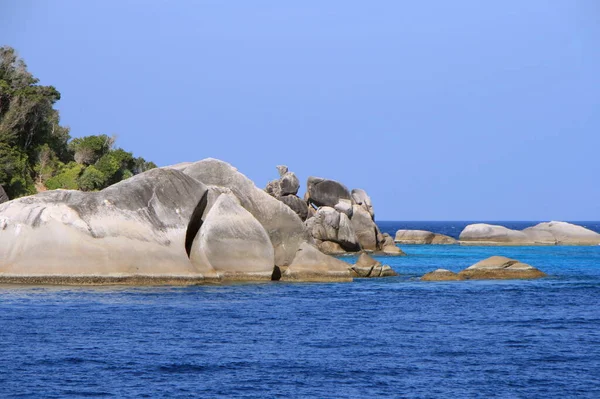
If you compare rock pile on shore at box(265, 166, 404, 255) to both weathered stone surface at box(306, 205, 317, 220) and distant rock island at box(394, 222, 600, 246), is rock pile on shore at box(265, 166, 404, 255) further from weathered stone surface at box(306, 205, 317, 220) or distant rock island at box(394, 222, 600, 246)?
distant rock island at box(394, 222, 600, 246)

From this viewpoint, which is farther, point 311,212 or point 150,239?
point 311,212

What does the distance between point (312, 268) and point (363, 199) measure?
135 feet

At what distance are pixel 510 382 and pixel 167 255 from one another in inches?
861

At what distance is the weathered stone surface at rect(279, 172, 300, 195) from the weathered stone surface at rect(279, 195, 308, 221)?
0.72m

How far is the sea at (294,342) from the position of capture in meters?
21.2

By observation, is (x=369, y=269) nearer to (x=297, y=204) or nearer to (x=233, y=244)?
(x=233, y=244)

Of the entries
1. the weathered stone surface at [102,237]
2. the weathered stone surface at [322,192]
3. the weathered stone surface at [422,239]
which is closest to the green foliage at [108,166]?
the weathered stone surface at [322,192]

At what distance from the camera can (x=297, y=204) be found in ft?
258

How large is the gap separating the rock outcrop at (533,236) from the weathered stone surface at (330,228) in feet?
123

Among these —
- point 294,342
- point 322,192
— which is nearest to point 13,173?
point 322,192

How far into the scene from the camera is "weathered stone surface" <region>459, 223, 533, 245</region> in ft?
353

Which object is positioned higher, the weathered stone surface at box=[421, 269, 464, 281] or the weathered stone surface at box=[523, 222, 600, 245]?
the weathered stone surface at box=[523, 222, 600, 245]

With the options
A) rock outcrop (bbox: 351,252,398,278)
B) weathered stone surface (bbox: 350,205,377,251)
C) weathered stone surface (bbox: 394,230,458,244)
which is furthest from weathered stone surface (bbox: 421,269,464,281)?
weathered stone surface (bbox: 394,230,458,244)

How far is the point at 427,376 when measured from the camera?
22.5 metres
